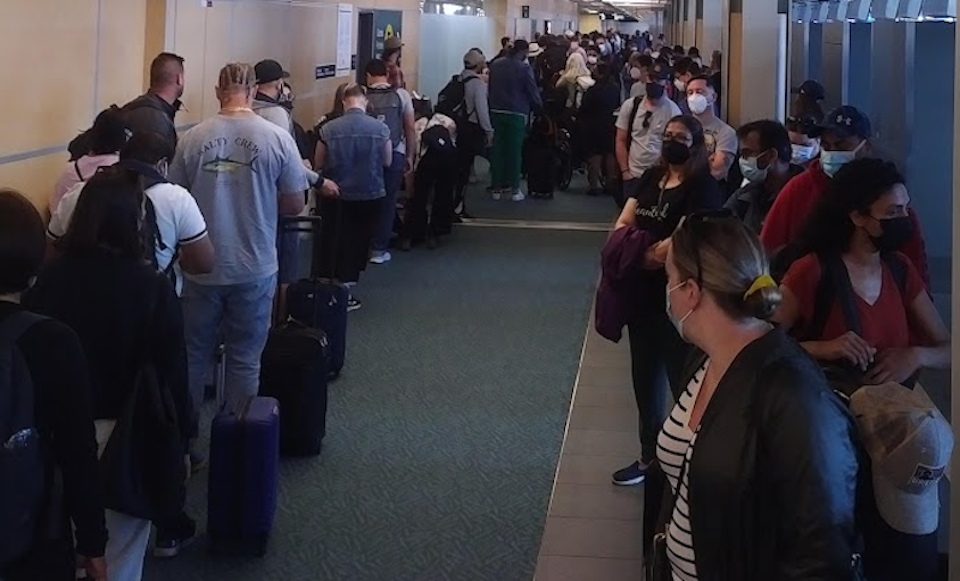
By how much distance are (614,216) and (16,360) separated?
9.72m

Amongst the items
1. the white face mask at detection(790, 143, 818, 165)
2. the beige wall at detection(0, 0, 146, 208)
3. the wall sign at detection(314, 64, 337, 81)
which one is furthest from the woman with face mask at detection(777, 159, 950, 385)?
the wall sign at detection(314, 64, 337, 81)

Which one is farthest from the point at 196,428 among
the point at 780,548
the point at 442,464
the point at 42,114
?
the point at 780,548

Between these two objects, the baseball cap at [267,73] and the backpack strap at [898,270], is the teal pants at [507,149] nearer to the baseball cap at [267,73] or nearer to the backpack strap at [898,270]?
the baseball cap at [267,73]

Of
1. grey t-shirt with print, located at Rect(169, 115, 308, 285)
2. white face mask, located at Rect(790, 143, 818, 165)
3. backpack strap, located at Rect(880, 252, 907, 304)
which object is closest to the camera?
backpack strap, located at Rect(880, 252, 907, 304)

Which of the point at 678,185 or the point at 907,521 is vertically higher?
the point at 678,185

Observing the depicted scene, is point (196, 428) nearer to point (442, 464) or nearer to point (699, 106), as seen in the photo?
point (442, 464)

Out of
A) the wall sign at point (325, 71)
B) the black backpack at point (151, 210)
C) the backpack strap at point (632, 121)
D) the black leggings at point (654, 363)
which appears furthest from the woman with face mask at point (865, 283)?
the wall sign at point (325, 71)

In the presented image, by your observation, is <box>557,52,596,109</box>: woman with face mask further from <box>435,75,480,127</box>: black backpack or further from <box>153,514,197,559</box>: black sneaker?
<box>153,514,197,559</box>: black sneaker

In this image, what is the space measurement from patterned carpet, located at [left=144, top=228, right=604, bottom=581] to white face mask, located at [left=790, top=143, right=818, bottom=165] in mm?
1581

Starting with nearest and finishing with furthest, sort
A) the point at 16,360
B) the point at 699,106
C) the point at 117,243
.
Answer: the point at 16,360, the point at 117,243, the point at 699,106

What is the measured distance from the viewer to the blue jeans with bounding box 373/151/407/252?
8.10 metres

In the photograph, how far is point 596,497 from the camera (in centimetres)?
446

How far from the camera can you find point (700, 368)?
2.21 metres

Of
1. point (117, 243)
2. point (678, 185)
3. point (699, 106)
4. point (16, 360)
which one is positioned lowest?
point (16, 360)
